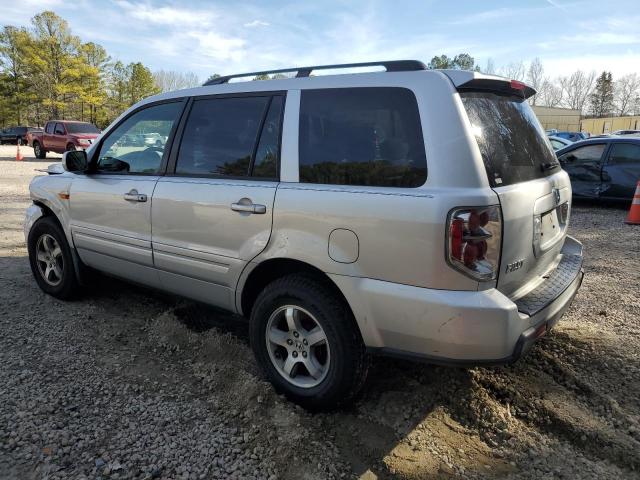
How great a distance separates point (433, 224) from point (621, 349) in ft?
7.31

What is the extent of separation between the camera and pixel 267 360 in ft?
9.98

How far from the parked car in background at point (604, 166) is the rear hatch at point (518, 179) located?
7.27 metres

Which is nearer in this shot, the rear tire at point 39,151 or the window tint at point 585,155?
the window tint at point 585,155

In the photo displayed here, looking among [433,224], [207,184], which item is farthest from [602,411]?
[207,184]

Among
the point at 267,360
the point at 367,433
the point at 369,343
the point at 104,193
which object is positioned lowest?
the point at 367,433

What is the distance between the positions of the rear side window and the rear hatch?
119cm

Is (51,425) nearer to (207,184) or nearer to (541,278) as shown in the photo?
(207,184)

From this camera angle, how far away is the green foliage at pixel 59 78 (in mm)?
44781

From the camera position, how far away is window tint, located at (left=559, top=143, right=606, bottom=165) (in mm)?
10031

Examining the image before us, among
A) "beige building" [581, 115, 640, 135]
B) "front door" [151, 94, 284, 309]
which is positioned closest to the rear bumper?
"front door" [151, 94, 284, 309]

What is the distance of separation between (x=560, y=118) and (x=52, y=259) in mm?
81553

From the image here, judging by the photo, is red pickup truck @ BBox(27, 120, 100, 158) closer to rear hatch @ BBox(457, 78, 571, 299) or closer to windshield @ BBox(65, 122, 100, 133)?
windshield @ BBox(65, 122, 100, 133)

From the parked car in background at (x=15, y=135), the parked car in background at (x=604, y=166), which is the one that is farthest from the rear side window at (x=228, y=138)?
the parked car in background at (x=15, y=135)

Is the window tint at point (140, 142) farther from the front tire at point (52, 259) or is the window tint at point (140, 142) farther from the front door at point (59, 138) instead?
the front door at point (59, 138)
